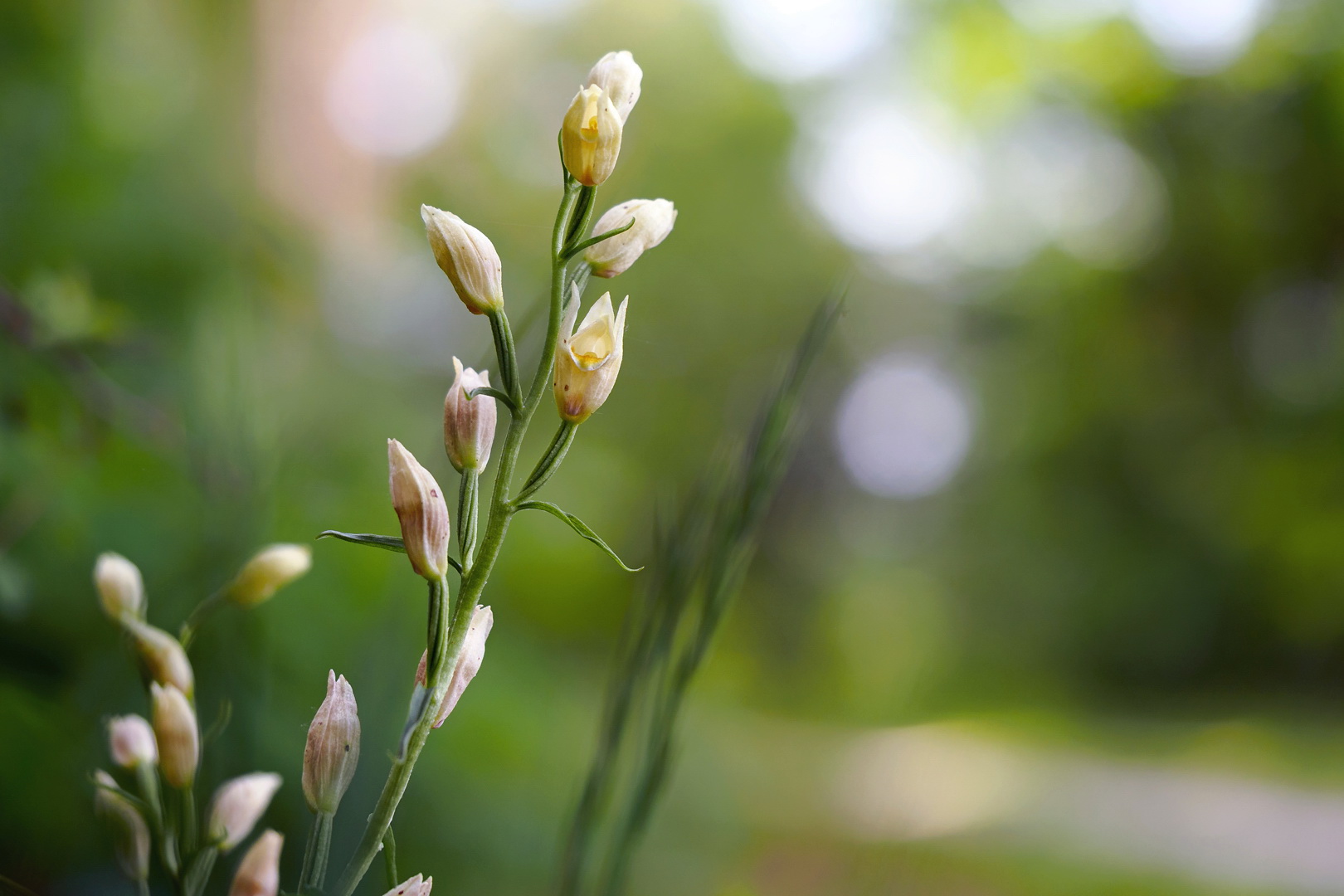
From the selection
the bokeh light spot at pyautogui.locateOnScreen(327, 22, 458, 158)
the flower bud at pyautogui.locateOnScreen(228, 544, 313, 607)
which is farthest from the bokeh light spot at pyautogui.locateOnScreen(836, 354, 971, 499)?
the flower bud at pyautogui.locateOnScreen(228, 544, 313, 607)

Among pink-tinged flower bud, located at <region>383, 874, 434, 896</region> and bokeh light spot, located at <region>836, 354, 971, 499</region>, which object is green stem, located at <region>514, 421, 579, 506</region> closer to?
pink-tinged flower bud, located at <region>383, 874, 434, 896</region>

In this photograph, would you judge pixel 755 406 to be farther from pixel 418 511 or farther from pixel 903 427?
pixel 903 427

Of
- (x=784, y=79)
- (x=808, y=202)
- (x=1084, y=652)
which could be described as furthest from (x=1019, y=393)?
(x=784, y=79)

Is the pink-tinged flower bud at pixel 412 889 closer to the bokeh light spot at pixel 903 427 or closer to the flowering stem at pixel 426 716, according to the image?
the flowering stem at pixel 426 716

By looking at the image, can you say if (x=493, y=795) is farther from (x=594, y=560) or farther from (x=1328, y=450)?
(x=1328, y=450)

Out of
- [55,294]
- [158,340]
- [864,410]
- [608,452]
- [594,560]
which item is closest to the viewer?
[55,294]

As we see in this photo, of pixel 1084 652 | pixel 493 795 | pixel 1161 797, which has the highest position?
pixel 493 795

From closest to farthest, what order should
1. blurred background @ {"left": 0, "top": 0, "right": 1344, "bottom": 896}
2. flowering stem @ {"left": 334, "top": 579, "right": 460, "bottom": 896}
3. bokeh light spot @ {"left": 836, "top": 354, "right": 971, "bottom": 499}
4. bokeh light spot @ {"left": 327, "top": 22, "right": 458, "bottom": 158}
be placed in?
flowering stem @ {"left": 334, "top": 579, "right": 460, "bottom": 896}
blurred background @ {"left": 0, "top": 0, "right": 1344, "bottom": 896}
bokeh light spot @ {"left": 327, "top": 22, "right": 458, "bottom": 158}
bokeh light spot @ {"left": 836, "top": 354, "right": 971, "bottom": 499}

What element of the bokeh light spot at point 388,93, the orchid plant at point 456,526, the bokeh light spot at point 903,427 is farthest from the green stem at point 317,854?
the bokeh light spot at point 903,427
